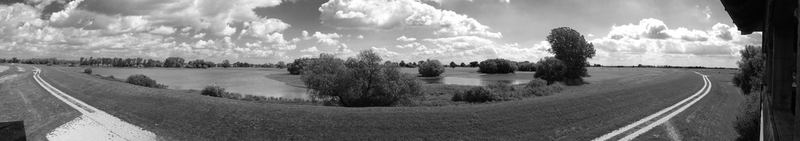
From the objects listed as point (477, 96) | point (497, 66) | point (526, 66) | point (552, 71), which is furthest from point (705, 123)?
point (526, 66)

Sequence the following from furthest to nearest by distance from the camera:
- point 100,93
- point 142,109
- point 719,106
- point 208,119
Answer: point 100,93, point 719,106, point 142,109, point 208,119

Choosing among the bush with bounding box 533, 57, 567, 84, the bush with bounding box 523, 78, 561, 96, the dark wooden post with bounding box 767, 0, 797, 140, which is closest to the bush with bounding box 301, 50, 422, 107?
the bush with bounding box 523, 78, 561, 96

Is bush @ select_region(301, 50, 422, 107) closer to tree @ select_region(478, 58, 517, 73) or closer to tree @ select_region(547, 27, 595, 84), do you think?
tree @ select_region(547, 27, 595, 84)

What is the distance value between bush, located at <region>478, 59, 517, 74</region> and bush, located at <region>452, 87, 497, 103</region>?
253 feet

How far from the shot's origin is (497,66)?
4633 inches

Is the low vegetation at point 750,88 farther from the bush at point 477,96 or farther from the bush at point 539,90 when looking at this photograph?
the bush at point 477,96

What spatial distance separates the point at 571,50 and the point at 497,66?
45.3 meters

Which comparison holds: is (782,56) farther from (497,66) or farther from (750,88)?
(497,66)

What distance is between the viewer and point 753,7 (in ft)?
31.0

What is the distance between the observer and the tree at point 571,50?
7000 centimetres

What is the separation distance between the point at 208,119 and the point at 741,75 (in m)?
43.4

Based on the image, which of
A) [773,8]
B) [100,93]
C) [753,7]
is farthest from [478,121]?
[100,93]

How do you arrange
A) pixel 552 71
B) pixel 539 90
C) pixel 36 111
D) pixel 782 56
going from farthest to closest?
pixel 552 71
pixel 539 90
pixel 36 111
pixel 782 56

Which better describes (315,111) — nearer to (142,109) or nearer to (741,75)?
(142,109)
